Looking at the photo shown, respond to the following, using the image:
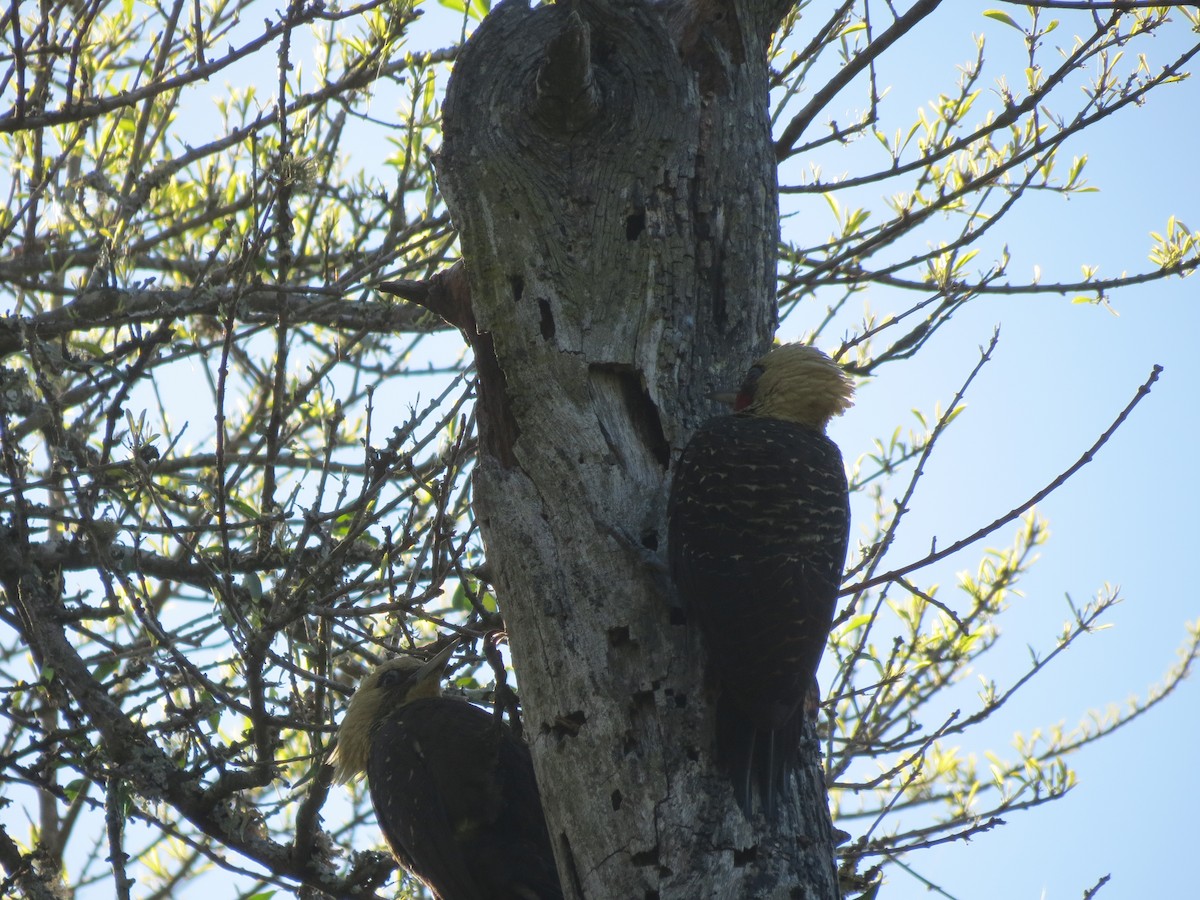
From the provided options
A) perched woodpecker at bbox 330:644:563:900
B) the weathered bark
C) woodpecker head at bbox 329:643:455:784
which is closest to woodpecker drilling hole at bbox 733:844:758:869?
the weathered bark

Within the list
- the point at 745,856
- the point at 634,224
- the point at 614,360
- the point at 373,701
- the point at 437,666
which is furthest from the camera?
the point at 373,701

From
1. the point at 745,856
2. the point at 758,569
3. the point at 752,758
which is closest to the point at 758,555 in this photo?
the point at 758,569

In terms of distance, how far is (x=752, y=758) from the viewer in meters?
2.62

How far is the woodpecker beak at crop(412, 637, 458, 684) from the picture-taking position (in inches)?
148

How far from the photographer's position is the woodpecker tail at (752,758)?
102 inches

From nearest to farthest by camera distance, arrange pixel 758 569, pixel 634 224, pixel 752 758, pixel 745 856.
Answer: pixel 745 856, pixel 752 758, pixel 758 569, pixel 634 224

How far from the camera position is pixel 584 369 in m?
3.15

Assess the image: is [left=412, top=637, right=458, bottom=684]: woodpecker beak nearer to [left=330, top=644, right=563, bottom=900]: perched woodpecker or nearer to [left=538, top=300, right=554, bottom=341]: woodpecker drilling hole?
[left=330, top=644, right=563, bottom=900]: perched woodpecker

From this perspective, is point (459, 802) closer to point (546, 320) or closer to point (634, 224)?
point (546, 320)

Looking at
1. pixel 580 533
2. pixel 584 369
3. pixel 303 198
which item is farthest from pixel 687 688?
pixel 303 198

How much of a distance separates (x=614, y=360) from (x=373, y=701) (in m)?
1.89

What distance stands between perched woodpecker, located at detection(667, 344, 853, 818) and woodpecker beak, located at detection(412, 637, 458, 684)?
1082mm

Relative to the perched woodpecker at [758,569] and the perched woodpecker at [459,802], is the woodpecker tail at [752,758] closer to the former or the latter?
the perched woodpecker at [758,569]

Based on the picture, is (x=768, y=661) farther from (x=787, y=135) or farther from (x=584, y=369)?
(x=787, y=135)
